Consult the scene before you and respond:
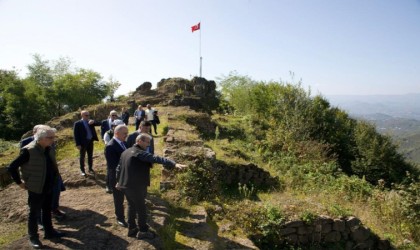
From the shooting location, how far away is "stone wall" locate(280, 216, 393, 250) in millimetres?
8391

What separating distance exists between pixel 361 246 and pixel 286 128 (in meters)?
11.6

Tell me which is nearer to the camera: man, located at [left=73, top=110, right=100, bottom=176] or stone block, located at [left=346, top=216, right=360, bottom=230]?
man, located at [left=73, top=110, right=100, bottom=176]

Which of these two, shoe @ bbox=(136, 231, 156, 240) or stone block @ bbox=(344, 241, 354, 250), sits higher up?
shoe @ bbox=(136, 231, 156, 240)

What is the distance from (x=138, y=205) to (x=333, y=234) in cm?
620

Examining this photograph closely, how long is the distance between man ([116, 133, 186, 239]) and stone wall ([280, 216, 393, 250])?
442 cm

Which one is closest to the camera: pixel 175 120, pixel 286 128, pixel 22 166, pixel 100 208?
pixel 22 166

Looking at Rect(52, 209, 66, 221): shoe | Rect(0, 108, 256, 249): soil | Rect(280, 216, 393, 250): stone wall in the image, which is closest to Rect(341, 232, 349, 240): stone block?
Rect(280, 216, 393, 250): stone wall

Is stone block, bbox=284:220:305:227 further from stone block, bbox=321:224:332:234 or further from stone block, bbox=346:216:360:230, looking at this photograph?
stone block, bbox=346:216:360:230

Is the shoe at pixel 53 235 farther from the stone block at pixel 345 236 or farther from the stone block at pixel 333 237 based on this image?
the stone block at pixel 345 236

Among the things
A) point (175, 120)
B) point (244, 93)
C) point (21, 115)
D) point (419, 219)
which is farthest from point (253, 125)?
point (21, 115)

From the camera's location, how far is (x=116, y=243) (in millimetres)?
5285

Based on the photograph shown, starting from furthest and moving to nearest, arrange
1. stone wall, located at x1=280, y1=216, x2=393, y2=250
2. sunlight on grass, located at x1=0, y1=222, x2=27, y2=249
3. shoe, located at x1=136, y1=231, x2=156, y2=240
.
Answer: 1. stone wall, located at x1=280, y1=216, x2=393, y2=250
2. sunlight on grass, located at x1=0, y1=222, x2=27, y2=249
3. shoe, located at x1=136, y1=231, x2=156, y2=240

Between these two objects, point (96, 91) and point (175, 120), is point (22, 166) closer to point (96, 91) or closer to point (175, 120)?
point (175, 120)

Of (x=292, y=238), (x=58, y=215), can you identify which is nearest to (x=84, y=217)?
(x=58, y=215)
